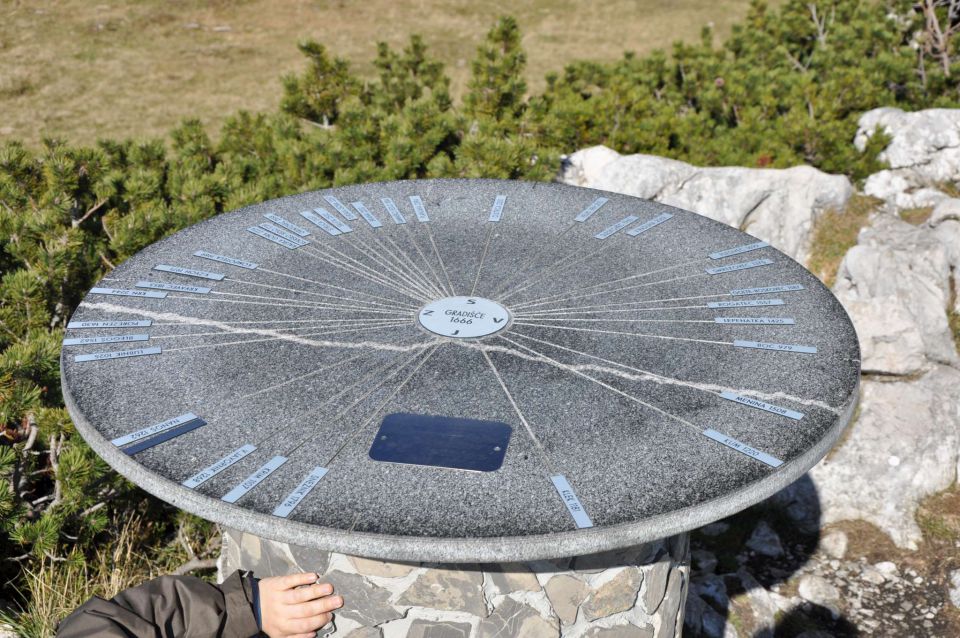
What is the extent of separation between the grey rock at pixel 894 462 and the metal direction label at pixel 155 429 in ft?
13.0

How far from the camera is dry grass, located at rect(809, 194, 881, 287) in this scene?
6.60m

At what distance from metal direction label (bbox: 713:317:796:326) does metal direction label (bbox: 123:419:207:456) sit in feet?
6.55

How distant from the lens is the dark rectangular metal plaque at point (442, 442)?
2.75 m

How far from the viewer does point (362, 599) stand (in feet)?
10.2

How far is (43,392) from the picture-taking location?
414 cm

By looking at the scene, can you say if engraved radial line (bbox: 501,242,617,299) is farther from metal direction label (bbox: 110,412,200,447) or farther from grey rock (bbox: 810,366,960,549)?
grey rock (bbox: 810,366,960,549)

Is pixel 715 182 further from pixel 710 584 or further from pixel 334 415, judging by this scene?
pixel 334 415

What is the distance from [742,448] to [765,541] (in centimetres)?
270

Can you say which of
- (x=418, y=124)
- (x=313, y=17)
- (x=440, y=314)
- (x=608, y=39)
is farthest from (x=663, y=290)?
(x=313, y=17)

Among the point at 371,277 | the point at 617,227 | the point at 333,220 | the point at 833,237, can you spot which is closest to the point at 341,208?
the point at 333,220

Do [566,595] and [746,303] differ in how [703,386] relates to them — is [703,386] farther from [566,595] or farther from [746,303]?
[566,595]

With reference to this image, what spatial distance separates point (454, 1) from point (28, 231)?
12622 millimetres

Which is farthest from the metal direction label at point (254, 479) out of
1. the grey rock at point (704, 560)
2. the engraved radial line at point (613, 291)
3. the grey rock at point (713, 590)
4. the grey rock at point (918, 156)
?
the grey rock at point (918, 156)

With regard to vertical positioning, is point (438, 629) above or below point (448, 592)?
below
